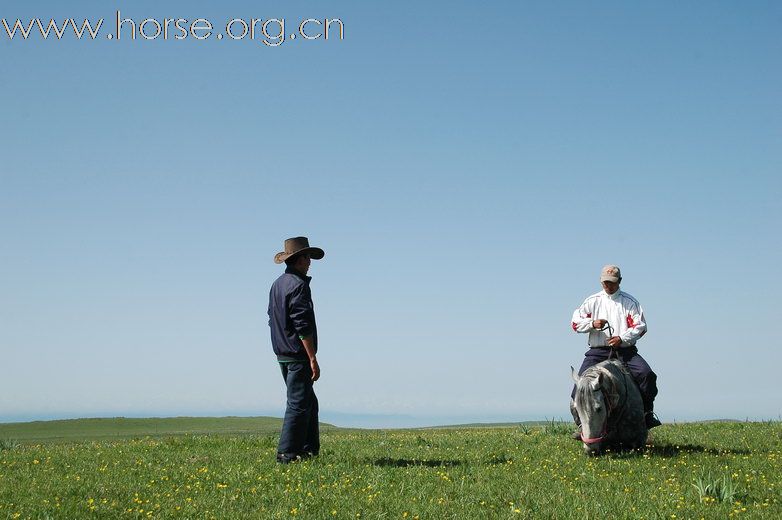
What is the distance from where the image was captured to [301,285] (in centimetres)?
1198

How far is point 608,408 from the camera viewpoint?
39.9 ft

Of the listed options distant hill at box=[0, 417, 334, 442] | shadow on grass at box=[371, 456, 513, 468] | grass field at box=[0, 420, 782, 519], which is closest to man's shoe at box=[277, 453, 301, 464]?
grass field at box=[0, 420, 782, 519]

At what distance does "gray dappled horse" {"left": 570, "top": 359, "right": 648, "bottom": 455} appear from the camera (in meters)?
12.0

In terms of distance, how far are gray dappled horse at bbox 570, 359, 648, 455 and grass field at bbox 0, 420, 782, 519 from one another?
306 millimetres

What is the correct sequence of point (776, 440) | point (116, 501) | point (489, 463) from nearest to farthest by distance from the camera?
1. point (116, 501)
2. point (489, 463)
3. point (776, 440)

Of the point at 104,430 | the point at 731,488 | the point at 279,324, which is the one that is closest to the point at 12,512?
the point at 279,324

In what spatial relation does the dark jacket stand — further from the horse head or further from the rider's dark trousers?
the rider's dark trousers

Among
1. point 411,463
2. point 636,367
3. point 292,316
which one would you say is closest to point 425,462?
point 411,463

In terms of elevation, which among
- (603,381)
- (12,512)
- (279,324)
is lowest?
(12,512)

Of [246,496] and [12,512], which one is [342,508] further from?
[12,512]

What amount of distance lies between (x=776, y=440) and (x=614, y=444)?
169 inches

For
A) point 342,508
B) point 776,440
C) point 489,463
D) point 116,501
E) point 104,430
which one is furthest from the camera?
point 104,430

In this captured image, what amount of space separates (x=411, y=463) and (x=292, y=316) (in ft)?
9.69

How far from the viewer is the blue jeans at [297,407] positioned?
1195 cm
